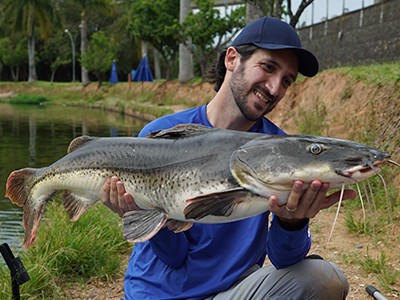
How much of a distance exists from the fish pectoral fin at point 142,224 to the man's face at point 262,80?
2.82 feet

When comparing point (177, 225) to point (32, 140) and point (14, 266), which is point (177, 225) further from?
point (32, 140)

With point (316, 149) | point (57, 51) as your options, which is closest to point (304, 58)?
point (316, 149)

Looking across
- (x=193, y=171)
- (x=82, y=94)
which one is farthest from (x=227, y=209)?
(x=82, y=94)

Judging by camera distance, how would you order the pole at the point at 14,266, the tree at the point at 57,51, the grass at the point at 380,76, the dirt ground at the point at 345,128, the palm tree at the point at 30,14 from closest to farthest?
the pole at the point at 14,266 < the dirt ground at the point at 345,128 < the grass at the point at 380,76 < the palm tree at the point at 30,14 < the tree at the point at 57,51

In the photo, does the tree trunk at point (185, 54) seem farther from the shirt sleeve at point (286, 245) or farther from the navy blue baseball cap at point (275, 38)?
the shirt sleeve at point (286, 245)

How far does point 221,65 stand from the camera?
3580 mm

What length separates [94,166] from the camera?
9.61 ft

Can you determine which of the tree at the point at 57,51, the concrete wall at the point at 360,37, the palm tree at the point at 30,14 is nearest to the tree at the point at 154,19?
the concrete wall at the point at 360,37

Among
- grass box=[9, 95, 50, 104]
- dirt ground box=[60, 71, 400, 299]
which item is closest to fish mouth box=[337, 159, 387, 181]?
dirt ground box=[60, 71, 400, 299]

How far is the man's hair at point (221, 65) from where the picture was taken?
3.03 m

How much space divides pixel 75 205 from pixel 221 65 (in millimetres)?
1405

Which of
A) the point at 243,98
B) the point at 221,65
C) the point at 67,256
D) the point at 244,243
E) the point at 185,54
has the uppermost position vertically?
the point at 221,65

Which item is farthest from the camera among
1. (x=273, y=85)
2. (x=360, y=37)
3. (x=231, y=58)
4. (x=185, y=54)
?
(x=185, y=54)

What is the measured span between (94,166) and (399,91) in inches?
221
